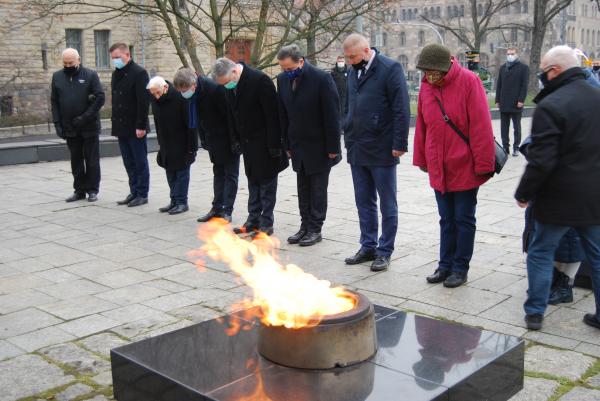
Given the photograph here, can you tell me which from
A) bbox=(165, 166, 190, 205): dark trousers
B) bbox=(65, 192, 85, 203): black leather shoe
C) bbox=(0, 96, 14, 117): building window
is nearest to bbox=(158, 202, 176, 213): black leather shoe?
bbox=(165, 166, 190, 205): dark trousers

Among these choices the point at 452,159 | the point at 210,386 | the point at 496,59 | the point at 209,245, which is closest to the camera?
the point at 210,386

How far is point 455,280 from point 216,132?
12.5ft

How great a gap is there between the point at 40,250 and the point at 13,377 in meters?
3.61

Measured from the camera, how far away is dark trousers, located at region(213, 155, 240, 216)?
907 cm

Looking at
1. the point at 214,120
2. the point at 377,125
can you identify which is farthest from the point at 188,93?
the point at 377,125

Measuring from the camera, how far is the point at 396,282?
6.46 m

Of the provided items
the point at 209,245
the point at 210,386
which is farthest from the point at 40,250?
the point at 210,386

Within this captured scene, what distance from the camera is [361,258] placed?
281 inches

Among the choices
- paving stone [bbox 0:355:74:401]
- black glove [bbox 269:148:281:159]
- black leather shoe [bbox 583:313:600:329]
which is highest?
black glove [bbox 269:148:281:159]

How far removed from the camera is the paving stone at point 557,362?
450 cm

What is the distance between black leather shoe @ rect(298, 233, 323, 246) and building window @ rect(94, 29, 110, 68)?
33090mm

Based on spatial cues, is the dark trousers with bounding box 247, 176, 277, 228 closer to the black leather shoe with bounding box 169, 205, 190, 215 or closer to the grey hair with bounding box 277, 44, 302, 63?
the grey hair with bounding box 277, 44, 302, 63

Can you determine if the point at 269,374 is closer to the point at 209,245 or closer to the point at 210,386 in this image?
the point at 210,386

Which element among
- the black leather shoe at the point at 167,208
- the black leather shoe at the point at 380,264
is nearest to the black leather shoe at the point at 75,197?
the black leather shoe at the point at 167,208
